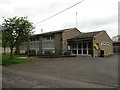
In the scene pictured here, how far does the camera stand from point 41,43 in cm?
2653

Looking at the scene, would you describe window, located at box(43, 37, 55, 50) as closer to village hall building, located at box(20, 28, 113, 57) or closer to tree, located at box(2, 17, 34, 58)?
village hall building, located at box(20, 28, 113, 57)

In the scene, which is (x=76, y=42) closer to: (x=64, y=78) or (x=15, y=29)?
(x=15, y=29)

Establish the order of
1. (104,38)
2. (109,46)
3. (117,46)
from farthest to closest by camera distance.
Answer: (117,46)
(109,46)
(104,38)

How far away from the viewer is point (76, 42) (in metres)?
21.6

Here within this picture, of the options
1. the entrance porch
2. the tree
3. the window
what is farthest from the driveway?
the window

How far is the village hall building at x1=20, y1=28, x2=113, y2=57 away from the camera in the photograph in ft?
65.3

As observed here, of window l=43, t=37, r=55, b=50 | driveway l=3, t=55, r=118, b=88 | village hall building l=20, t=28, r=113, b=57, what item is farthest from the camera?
window l=43, t=37, r=55, b=50

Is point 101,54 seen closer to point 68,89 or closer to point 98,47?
point 98,47

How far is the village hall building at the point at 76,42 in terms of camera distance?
19906mm

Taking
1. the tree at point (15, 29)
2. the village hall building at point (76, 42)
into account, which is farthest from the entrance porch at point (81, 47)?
the tree at point (15, 29)

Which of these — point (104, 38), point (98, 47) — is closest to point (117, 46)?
point (104, 38)

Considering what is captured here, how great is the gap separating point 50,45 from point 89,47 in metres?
8.86

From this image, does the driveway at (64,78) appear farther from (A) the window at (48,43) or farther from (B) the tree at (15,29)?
(A) the window at (48,43)

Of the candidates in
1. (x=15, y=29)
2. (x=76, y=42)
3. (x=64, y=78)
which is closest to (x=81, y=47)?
(x=76, y=42)
